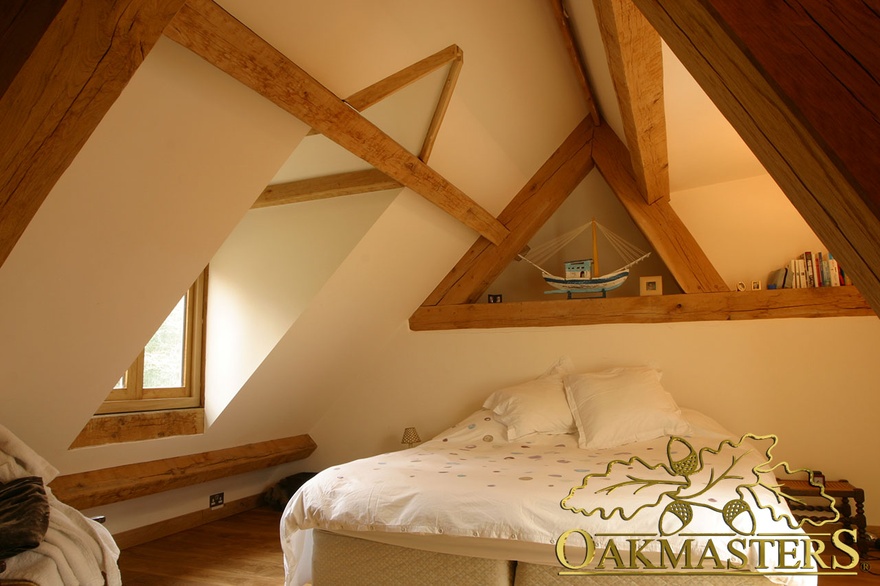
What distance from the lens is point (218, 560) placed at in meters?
3.47

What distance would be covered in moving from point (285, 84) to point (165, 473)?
261 centimetres

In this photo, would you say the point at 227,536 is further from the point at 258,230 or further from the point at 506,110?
the point at 506,110

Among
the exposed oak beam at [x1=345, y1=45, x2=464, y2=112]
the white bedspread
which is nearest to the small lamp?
the white bedspread

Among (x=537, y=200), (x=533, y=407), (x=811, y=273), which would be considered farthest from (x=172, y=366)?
(x=811, y=273)

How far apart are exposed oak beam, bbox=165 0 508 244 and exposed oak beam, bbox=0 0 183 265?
39 centimetres

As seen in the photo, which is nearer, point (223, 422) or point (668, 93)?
point (668, 93)

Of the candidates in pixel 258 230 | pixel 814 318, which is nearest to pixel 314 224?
pixel 258 230

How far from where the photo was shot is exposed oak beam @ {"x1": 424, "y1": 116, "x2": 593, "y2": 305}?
4.77 metres

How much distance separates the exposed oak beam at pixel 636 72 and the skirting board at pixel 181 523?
3.64 meters

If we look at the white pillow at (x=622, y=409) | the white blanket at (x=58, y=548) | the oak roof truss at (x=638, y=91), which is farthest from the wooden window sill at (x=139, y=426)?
the white pillow at (x=622, y=409)

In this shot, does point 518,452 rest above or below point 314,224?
below

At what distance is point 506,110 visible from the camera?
389 centimetres

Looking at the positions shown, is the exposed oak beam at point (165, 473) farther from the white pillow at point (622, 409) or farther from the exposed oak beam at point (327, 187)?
the white pillow at point (622, 409)

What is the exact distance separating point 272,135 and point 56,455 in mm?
1966
